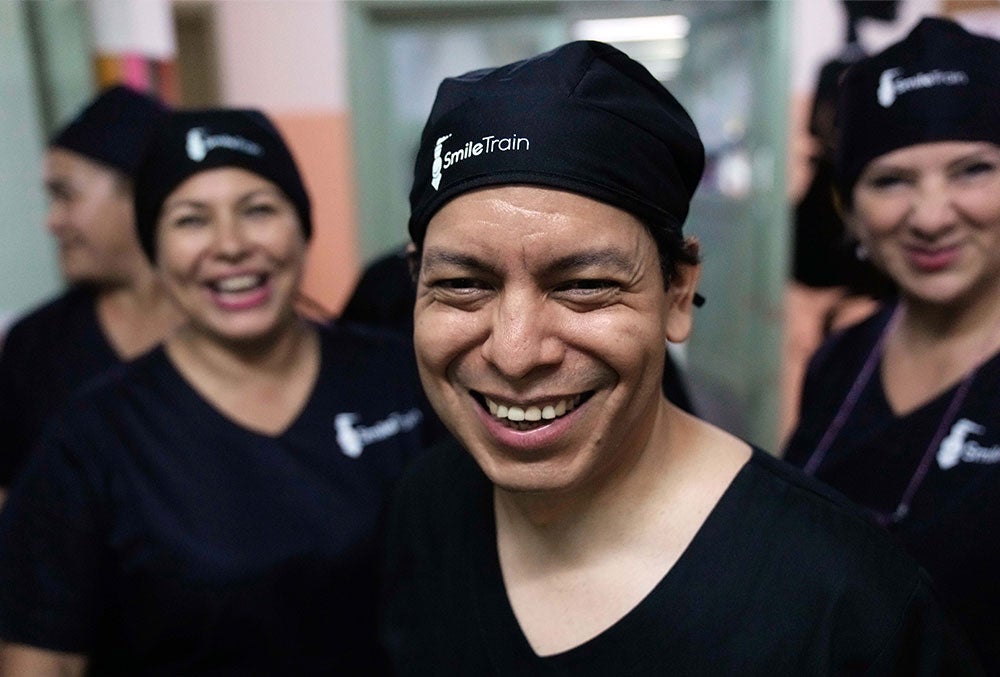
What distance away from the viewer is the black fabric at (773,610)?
0.91 metres

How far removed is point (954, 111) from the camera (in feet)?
4.52

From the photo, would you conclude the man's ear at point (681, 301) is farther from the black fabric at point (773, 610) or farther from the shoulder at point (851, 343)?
the shoulder at point (851, 343)

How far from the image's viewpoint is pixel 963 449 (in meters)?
1.34

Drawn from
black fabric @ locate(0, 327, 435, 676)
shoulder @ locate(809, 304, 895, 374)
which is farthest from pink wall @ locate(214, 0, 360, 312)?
shoulder @ locate(809, 304, 895, 374)

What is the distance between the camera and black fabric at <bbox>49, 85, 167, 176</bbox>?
2.24 m

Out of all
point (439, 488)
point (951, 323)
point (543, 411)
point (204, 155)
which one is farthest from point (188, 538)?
point (951, 323)

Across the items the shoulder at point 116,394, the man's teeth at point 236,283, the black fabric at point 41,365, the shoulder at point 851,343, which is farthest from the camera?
the black fabric at point 41,365

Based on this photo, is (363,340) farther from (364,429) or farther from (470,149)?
(470,149)

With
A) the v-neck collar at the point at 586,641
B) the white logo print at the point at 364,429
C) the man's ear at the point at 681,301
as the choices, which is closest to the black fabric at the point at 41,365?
the white logo print at the point at 364,429

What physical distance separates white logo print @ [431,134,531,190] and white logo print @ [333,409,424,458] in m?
0.79

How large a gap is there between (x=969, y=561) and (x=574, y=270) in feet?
2.63

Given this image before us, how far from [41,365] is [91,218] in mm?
399

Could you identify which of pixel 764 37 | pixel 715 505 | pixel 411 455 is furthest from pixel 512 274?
pixel 764 37

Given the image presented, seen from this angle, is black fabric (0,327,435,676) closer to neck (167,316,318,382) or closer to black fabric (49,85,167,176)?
neck (167,316,318,382)
